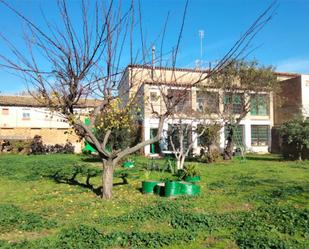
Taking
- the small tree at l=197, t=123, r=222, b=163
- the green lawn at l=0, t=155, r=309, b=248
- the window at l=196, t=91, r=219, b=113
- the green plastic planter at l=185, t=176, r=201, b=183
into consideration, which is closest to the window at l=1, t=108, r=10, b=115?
the window at l=196, t=91, r=219, b=113

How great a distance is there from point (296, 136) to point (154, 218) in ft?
62.0

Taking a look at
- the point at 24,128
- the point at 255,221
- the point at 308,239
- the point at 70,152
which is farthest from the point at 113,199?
the point at 24,128

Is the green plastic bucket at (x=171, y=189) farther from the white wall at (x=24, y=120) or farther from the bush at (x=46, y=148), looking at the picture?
the white wall at (x=24, y=120)

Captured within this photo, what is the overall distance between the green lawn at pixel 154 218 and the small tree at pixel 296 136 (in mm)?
13108

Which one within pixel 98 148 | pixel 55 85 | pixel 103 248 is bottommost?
pixel 103 248

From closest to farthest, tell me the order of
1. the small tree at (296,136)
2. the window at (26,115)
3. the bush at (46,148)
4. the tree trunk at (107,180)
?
the tree trunk at (107,180), the small tree at (296,136), the bush at (46,148), the window at (26,115)

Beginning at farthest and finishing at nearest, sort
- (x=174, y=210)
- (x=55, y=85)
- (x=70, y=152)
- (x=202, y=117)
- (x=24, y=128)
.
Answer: (x=24, y=128)
(x=70, y=152)
(x=202, y=117)
(x=55, y=85)
(x=174, y=210)

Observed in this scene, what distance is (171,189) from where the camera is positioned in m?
9.48

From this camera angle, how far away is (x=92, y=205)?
329 inches

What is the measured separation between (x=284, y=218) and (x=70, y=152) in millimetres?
29234

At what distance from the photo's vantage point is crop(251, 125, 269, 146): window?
113 ft

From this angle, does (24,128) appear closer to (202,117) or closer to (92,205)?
(202,117)

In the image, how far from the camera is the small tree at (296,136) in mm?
23197

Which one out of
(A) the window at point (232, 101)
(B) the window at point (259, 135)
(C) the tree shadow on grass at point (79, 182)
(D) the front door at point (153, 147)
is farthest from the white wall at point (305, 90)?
(C) the tree shadow on grass at point (79, 182)
